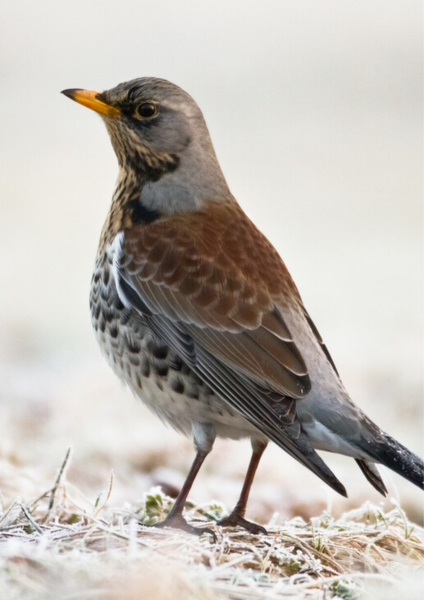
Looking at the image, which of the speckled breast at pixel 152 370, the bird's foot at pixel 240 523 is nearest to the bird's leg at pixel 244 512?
the bird's foot at pixel 240 523

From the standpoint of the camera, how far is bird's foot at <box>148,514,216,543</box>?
Result: 187 inches

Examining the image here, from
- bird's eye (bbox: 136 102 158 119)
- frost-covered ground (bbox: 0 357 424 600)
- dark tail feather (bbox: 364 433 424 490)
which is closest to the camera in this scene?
frost-covered ground (bbox: 0 357 424 600)

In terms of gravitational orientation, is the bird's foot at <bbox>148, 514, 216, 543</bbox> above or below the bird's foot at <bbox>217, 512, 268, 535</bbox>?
below

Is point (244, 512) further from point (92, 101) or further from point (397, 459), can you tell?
point (92, 101)

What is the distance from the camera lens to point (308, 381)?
15.7 ft

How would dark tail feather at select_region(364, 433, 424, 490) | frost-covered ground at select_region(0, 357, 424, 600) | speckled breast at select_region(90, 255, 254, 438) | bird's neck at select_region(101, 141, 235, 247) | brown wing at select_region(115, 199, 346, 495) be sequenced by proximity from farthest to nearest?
1. bird's neck at select_region(101, 141, 235, 247)
2. speckled breast at select_region(90, 255, 254, 438)
3. brown wing at select_region(115, 199, 346, 495)
4. dark tail feather at select_region(364, 433, 424, 490)
5. frost-covered ground at select_region(0, 357, 424, 600)

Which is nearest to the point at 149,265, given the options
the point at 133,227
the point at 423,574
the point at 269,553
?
the point at 133,227

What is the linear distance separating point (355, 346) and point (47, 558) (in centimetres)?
562

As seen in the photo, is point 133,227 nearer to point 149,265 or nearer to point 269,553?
point 149,265

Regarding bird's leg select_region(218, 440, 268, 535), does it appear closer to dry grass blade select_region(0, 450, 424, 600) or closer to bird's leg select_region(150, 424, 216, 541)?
dry grass blade select_region(0, 450, 424, 600)

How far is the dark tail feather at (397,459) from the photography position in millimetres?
4523

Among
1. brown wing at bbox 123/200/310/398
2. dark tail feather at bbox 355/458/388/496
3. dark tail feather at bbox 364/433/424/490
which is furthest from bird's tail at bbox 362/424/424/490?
brown wing at bbox 123/200/310/398

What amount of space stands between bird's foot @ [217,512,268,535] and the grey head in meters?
1.70

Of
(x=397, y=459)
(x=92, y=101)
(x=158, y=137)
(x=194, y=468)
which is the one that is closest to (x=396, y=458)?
(x=397, y=459)
